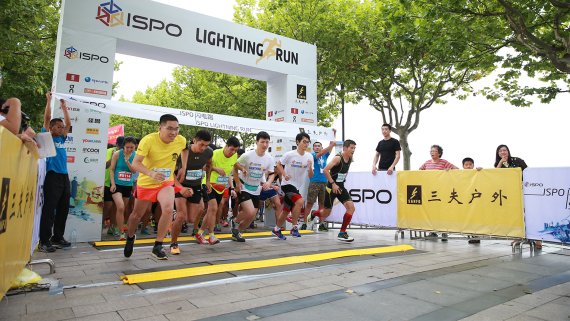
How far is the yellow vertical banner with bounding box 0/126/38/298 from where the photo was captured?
2.25 m

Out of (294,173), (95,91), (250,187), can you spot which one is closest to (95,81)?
(95,91)

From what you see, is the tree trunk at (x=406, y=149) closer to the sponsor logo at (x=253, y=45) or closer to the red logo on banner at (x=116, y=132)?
the sponsor logo at (x=253, y=45)

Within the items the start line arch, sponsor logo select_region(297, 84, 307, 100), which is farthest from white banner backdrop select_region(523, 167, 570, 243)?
sponsor logo select_region(297, 84, 307, 100)

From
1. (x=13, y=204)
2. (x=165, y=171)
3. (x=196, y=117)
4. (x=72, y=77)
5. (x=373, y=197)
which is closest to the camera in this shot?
(x=13, y=204)

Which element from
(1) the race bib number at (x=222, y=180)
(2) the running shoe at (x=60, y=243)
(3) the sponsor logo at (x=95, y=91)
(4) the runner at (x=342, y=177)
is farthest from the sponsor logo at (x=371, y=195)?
(2) the running shoe at (x=60, y=243)

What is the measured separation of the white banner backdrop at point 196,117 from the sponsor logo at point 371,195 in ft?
6.13

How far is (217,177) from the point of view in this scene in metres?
6.63

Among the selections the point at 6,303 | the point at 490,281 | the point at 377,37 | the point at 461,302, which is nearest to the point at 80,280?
the point at 6,303

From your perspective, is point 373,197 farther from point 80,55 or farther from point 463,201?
point 80,55

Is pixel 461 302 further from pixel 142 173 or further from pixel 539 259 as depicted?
pixel 142 173

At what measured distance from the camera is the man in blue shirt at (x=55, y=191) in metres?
5.43

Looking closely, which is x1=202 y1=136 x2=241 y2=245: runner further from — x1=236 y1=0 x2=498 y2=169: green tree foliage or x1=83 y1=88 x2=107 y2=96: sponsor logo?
x1=236 y1=0 x2=498 y2=169: green tree foliage

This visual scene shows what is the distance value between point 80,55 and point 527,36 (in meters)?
10.3

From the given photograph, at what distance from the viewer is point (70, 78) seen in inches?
265
